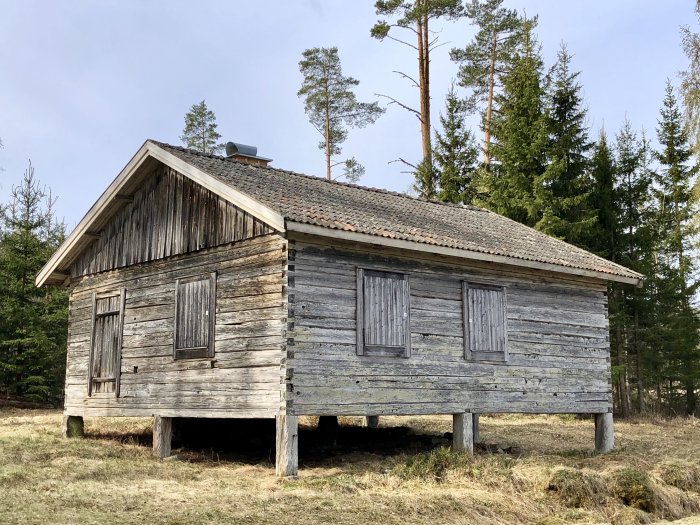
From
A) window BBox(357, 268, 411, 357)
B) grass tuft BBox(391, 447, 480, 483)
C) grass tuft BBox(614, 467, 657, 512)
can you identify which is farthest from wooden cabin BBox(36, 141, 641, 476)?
grass tuft BBox(614, 467, 657, 512)

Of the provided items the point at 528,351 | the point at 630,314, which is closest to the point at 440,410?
the point at 528,351

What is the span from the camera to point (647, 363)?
33.8 m

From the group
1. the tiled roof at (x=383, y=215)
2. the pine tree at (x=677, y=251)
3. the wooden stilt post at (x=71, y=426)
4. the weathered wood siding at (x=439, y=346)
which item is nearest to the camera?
the weathered wood siding at (x=439, y=346)

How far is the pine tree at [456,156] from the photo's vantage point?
34.3 meters

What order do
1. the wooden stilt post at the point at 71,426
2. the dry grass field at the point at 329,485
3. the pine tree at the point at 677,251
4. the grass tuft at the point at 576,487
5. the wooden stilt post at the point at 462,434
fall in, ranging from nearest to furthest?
the dry grass field at the point at 329,485 → the grass tuft at the point at 576,487 → the wooden stilt post at the point at 462,434 → the wooden stilt post at the point at 71,426 → the pine tree at the point at 677,251

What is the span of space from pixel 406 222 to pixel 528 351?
13.2 feet

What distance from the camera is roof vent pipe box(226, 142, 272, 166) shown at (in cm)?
1964

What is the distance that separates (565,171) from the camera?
101 ft

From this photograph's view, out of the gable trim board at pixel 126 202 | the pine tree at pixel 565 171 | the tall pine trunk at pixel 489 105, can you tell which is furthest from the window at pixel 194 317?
the tall pine trunk at pixel 489 105

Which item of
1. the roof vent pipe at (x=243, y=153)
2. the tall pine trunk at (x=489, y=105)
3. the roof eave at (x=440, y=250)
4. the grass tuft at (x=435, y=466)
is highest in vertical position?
the tall pine trunk at (x=489, y=105)

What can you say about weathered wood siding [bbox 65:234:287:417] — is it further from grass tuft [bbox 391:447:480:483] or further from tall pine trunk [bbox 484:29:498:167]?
tall pine trunk [bbox 484:29:498:167]

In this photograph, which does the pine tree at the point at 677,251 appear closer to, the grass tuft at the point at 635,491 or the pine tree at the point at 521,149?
the pine tree at the point at 521,149

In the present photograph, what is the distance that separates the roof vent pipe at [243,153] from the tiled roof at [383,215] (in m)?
0.92

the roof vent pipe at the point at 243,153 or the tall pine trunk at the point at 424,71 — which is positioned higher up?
the tall pine trunk at the point at 424,71
